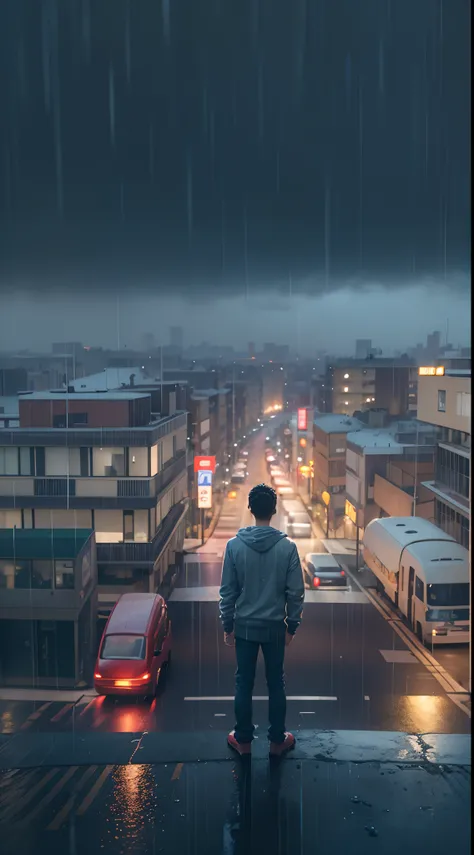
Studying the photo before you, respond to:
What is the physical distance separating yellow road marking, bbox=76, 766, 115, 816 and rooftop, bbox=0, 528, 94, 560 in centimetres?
469

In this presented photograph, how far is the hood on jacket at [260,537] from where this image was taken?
1.54 m

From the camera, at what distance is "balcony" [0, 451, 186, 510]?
7.73m

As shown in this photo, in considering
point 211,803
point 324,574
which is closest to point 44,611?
point 211,803

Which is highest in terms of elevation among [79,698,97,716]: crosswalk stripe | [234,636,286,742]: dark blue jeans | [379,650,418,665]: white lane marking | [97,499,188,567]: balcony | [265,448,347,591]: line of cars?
[234,636,286,742]: dark blue jeans

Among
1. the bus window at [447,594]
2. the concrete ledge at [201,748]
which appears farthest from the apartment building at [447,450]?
the concrete ledge at [201,748]

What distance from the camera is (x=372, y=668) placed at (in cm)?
689

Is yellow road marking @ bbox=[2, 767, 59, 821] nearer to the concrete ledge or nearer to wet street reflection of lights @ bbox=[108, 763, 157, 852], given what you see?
the concrete ledge

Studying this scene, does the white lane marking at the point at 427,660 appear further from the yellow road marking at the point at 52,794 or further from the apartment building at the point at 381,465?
the yellow road marking at the point at 52,794

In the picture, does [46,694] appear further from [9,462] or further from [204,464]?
[204,464]

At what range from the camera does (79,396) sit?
8.74 metres

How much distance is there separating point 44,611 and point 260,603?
4.89 metres

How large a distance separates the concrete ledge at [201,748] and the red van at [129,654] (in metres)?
4.12

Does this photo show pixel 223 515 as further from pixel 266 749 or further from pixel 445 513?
pixel 266 749

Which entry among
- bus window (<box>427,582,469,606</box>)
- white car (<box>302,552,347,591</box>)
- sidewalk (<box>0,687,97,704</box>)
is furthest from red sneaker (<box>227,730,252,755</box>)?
white car (<box>302,552,347,591</box>)
